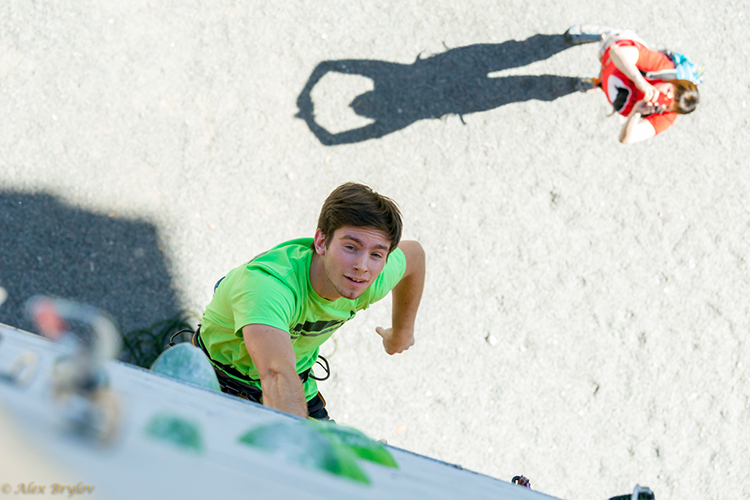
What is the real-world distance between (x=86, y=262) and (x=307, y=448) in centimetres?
263

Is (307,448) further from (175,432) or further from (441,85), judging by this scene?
(441,85)

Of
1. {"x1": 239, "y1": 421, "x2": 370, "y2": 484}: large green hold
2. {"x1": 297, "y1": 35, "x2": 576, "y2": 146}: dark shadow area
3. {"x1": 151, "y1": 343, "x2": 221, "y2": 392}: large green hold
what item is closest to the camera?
{"x1": 239, "y1": 421, "x2": 370, "y2": 484}: large green hold

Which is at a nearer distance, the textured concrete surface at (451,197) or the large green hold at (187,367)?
the large green hold at (187,367)

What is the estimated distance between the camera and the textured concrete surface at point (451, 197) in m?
2.98

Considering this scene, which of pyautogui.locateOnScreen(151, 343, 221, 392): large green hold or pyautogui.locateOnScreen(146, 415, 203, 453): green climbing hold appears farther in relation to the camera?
pyautogui.locateOnScreen(151, 343, 221, 392): large green hold

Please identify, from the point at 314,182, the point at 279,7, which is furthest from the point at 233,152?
the point at 279,7

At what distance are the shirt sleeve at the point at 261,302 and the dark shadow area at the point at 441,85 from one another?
64.5 inches

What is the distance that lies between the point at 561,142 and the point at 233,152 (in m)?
2.06

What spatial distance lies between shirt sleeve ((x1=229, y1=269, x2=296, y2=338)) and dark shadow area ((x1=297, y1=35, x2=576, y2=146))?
164 centimetres

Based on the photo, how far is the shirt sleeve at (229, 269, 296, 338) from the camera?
168 cm

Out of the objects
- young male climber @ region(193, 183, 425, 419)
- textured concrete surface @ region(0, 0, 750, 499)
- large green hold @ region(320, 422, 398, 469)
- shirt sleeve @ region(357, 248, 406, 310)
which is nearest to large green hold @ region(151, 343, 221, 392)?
large green hold @ region(320, 422, 398, 469)
